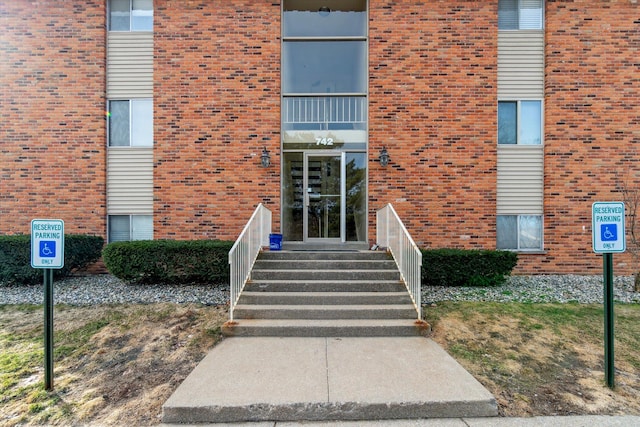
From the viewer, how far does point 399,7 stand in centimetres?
802

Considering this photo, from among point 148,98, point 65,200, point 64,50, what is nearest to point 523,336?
point 148,98

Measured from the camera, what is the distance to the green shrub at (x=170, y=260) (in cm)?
651

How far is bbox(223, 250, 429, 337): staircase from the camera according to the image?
4734 millimetres

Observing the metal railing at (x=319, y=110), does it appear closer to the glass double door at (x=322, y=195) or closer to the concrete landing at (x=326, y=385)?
→ the glass double door at (x=322, y=195)

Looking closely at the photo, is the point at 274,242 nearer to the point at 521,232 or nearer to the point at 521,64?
the point at 521,232

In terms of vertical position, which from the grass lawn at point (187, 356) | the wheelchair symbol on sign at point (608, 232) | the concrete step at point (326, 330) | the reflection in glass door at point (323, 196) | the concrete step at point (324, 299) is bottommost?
the grass lawn at point (187, 356)

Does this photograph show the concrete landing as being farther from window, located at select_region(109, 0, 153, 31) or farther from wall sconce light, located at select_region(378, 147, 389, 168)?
window, located at select_region(109, 0, 153, 31)

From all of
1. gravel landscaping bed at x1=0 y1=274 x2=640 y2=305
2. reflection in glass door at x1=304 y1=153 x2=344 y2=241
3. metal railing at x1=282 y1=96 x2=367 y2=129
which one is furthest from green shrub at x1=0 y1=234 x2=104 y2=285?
metal railing at x1=282 y1=96 x2=367 y2=129

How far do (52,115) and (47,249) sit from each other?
629 cm

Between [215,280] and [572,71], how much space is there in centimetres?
966

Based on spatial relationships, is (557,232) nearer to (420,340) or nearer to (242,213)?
(420,340)

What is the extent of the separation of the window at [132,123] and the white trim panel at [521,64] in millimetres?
8839

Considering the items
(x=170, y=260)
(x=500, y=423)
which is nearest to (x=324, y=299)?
(x=500, y=423)

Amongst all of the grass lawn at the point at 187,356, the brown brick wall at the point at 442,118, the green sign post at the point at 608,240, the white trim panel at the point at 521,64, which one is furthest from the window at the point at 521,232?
the green sign post at the point at 608,240
